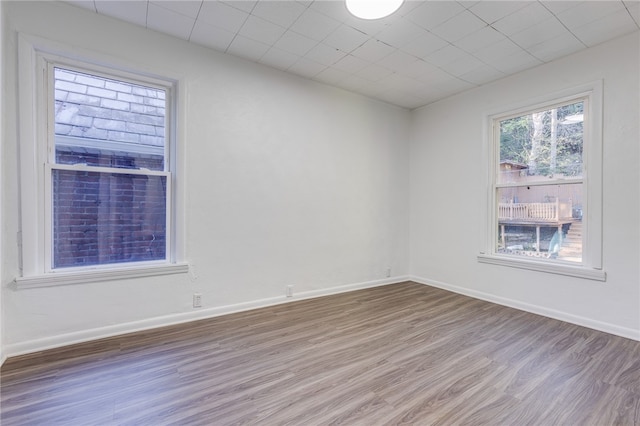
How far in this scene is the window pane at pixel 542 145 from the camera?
3057 millimetres

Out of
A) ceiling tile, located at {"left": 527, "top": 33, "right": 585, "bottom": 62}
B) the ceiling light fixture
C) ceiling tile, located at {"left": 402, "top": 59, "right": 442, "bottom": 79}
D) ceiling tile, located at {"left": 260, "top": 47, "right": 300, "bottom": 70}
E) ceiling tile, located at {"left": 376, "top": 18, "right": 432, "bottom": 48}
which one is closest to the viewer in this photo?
the ceiling light fixture

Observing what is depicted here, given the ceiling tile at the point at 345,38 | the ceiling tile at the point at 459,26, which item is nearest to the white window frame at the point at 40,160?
the ceiling tile at the point at 345,38

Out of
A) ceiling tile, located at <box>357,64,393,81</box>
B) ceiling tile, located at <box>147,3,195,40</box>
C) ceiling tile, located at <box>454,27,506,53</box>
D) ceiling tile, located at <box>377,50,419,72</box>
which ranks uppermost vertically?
ceiling tile, located at <box>147,3,195,40</box>

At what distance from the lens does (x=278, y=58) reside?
3.12m

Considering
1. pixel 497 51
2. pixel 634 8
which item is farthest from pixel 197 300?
pixel 634 8

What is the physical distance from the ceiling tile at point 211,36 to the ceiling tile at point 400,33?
1424 millimetres

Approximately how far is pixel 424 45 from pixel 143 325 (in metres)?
3.75

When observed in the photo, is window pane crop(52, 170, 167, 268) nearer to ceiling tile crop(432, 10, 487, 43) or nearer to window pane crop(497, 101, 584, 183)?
ceiling tile crop(432, 10, 487, 43)

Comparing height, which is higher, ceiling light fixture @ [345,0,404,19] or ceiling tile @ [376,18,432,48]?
ceiling tile @ [376,18,432,48]

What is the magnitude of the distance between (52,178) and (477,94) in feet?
15.3

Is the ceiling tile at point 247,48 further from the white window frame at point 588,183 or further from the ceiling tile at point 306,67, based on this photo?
the white window frame at point 588,183

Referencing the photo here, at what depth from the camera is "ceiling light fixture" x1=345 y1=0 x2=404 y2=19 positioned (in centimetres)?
209

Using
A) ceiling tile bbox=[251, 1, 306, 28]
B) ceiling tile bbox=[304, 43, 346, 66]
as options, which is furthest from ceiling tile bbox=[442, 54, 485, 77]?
ceiling tile bbox=[251, 1, 306, 28]

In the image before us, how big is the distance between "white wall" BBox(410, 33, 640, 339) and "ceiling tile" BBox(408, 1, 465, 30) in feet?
5.26
